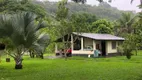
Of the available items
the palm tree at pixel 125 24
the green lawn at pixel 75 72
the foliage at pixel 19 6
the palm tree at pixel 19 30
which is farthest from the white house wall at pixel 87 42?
the foliage at pixel 19 6

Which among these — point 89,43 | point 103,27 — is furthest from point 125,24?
point 89,43

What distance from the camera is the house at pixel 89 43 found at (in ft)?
102

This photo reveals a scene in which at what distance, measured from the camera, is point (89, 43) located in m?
32.5

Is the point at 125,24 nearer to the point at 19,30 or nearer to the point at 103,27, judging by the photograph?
the point at 103,27

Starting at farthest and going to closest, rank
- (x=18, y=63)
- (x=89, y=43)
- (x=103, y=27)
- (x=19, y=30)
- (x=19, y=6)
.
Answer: (x=19, y=6), (x=103, y=27), (x=89, y=43), (x=18, y=63), (x=19, y=30)

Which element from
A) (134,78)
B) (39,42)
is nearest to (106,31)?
(39,42)

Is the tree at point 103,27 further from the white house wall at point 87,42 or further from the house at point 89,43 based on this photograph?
the white house wall at point 87,42

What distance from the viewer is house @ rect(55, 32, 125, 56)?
3097cm

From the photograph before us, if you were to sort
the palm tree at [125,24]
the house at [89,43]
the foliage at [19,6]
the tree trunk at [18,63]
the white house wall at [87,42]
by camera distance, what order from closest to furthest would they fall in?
the tree trunk at [18,63] → the house at [89,43] → the white house wall at [87,42] → the palm tree at [125,24] → the foliage at [19,6]

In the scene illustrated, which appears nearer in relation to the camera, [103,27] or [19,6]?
[103,27]

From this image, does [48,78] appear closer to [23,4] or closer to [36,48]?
[36,48]

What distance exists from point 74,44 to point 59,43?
7.31ft

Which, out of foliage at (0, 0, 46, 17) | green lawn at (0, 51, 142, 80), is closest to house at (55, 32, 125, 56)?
green lawn at (0, 51, 142, 80)

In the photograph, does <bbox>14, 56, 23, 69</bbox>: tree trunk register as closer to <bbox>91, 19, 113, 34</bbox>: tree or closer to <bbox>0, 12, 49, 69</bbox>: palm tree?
<bbox>0, 12, 49, 69</bbox>: palm tree
